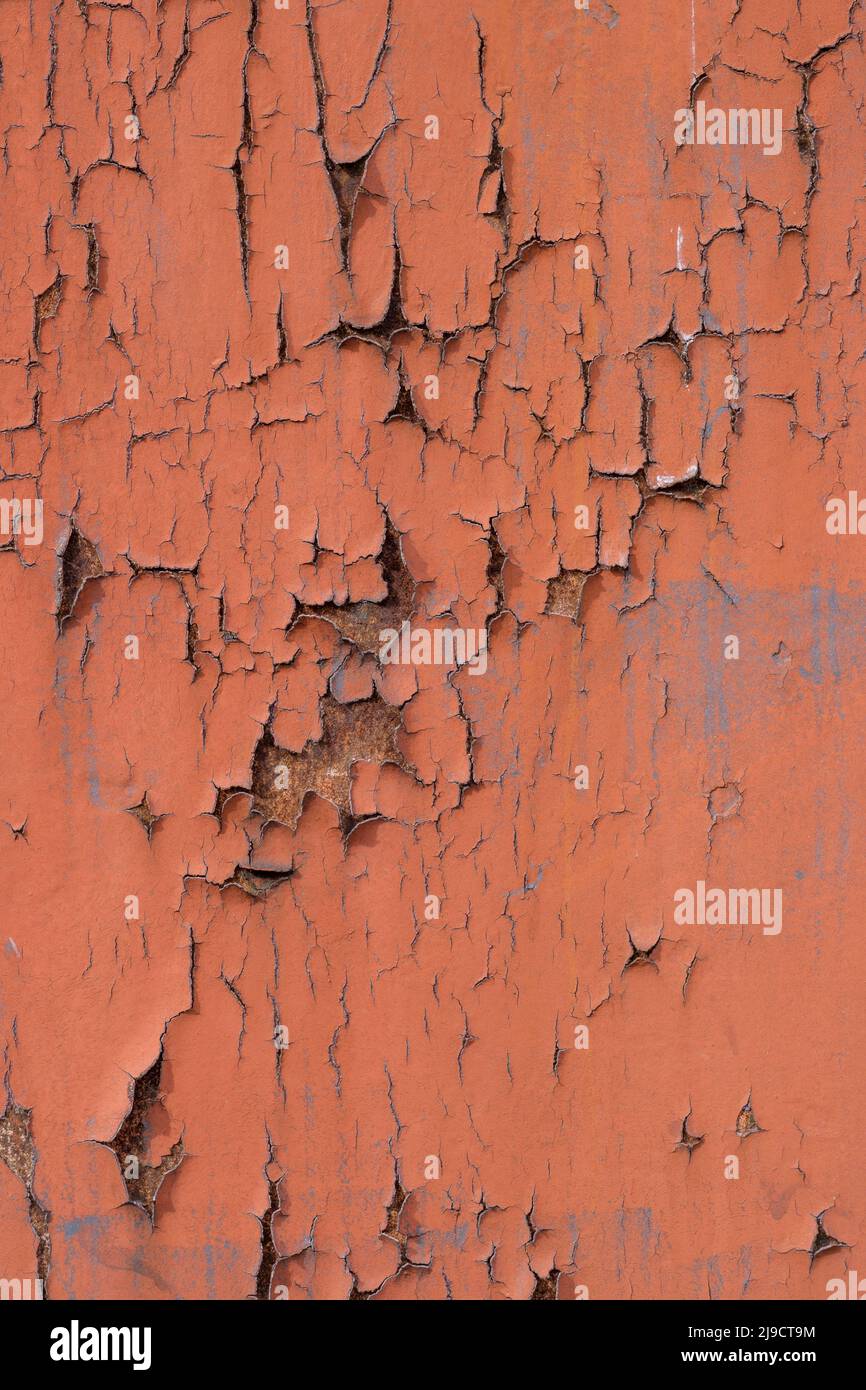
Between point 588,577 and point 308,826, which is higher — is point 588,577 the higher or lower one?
the higher one

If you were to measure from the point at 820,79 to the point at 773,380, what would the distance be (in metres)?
0.37

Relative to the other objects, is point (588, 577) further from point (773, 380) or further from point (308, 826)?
point (308, 826)

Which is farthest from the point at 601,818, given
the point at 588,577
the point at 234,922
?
the point at 234,922

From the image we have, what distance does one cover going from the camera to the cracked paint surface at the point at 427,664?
3.60 feet

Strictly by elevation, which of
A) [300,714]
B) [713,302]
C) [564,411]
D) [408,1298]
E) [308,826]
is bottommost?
[408,1298]

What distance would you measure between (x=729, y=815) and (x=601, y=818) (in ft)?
0.54

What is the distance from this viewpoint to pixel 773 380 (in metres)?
1.11

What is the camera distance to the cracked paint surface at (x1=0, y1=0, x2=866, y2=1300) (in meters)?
1.10

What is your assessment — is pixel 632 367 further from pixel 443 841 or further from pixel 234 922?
pixel 234 922

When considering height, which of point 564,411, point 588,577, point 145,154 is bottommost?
point 588,577

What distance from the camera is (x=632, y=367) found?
1112 mm

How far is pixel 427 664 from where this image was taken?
112 centimetres

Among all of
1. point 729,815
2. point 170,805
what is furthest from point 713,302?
point 170,805

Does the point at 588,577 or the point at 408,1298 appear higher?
the point at 588,577
